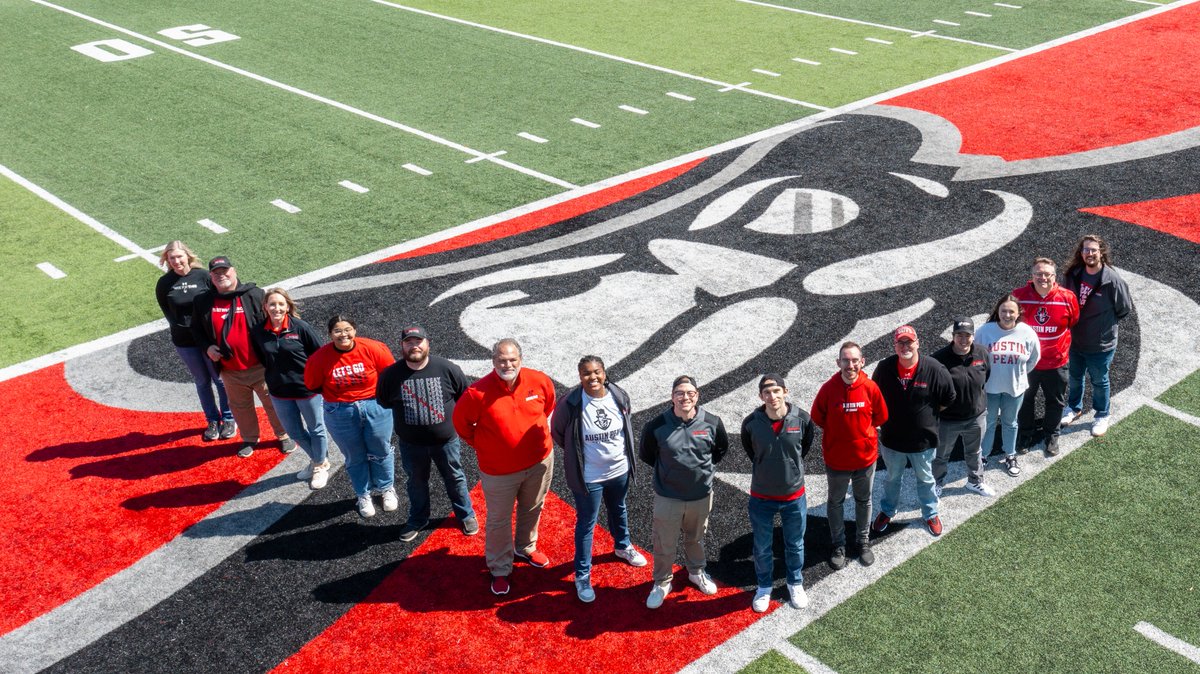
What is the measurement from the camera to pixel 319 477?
29.9 feet

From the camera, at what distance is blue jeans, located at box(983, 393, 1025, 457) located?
8609 millimetres

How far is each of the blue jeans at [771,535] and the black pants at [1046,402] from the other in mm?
2655

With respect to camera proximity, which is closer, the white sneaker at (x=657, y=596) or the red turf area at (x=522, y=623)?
the red turf area at (x=522, y=623)

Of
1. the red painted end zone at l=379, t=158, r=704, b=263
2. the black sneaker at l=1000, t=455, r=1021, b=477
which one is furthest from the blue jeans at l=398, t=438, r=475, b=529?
the red painted end zone at l=379, t=158, r=704, b=263

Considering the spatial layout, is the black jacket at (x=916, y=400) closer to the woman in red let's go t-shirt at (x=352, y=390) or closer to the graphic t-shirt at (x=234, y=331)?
the woman in red let's go t-shirt at (x=352, y=390)

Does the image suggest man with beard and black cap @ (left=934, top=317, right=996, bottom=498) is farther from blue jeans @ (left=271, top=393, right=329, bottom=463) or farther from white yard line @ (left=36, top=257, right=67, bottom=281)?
white yard line @ (left=36, top=257, right=67, bottom=281)

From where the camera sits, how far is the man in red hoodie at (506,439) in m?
7.25

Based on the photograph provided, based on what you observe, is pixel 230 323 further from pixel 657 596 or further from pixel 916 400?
pixel 916 400

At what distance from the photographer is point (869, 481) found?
758 cm

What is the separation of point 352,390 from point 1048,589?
17.6ft

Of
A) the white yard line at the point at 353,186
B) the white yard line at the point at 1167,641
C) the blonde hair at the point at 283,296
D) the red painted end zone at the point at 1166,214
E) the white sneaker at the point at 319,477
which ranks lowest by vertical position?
the white sneaker at the point at 319,477

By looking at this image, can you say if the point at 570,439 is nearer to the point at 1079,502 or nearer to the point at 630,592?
the point at 630,592

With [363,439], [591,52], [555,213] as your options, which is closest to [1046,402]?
[363,439]

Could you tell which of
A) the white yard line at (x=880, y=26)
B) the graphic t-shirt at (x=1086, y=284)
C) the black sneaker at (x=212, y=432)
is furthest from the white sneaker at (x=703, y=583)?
the white yard line at (x=880, y=26)
